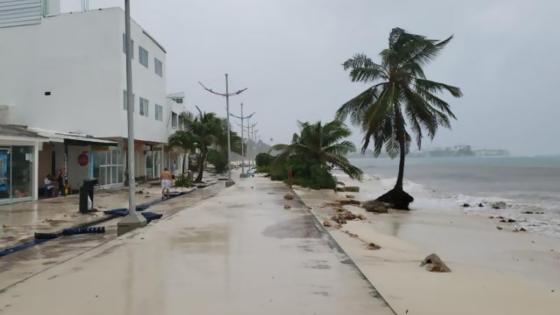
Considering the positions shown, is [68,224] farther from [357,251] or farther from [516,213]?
[516,213]

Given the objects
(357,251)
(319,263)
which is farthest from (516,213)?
(319,263)

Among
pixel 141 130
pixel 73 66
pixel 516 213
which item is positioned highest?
pixel 73 66

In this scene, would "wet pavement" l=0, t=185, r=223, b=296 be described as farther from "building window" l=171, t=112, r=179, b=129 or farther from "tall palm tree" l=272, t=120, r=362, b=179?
"building window" l=171, t=112, r=179, b=129

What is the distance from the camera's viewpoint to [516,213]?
2359 cm

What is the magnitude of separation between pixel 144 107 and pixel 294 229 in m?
23.3

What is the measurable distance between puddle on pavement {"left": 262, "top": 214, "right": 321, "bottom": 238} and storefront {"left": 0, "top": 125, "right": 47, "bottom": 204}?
12.9 m

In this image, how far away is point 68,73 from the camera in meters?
27.5

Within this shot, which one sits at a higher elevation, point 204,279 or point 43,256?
point 204,279

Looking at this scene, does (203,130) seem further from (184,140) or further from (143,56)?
(143,56)

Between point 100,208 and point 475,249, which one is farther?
point 100,208

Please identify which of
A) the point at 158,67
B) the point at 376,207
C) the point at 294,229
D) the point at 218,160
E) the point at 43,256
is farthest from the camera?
the point at 218,160

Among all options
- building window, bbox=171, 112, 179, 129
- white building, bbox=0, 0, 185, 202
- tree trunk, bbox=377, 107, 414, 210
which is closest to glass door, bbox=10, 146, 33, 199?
white building, bbox=0, 0, 185, 202

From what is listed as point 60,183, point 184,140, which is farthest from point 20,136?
point 184,140

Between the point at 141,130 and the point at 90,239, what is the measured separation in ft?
68.7
